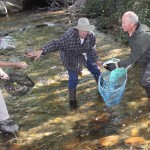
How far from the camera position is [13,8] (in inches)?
706

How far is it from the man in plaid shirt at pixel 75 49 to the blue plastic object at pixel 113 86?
0.39 metres

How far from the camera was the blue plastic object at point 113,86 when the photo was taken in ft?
17.4

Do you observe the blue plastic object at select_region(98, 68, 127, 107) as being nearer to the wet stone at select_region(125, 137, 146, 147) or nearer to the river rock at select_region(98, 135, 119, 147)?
the river rock at select_region(98, 135, 119, 147)

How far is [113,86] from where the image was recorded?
5.73 metres

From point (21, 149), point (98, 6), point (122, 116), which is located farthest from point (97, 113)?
point (98, 6)

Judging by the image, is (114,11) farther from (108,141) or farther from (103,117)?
(108,141)

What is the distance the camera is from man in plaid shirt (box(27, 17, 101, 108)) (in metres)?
5.26

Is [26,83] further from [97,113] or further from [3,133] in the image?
[97,113]

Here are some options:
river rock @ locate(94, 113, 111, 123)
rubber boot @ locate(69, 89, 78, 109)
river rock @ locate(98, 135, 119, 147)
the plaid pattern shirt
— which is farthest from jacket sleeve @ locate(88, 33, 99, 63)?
river rock @ locate(98, 135, 119, 147)

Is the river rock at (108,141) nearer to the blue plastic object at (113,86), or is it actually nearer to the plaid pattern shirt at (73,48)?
the blue plastic object at (113,86)

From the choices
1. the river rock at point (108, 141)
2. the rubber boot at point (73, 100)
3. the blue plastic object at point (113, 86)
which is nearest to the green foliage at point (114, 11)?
the blue plastic object at point (113, 86)

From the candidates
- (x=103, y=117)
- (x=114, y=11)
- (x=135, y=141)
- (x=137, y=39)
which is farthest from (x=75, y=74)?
(x=114, y=11)

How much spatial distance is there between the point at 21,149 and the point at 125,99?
2.25 meters

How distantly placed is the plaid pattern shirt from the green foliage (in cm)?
387
